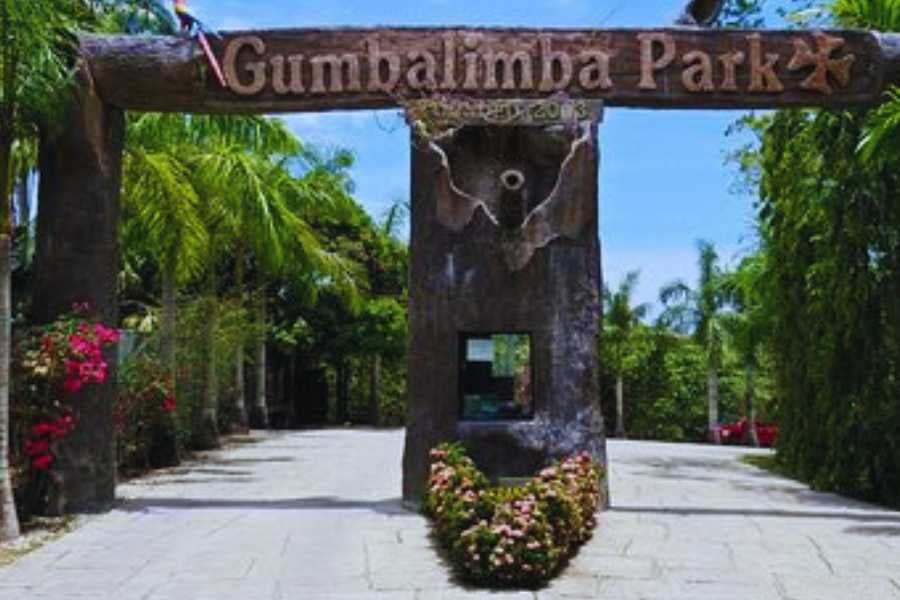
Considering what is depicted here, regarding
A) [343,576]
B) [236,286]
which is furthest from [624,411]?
[343,576]

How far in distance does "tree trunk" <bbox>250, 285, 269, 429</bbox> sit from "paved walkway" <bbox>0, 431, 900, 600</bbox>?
41.8 ft

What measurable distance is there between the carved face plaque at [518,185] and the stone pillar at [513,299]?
12mm

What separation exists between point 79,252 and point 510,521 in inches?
196

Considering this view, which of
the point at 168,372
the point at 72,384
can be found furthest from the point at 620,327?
the point at 72,384

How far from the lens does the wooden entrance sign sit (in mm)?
10359

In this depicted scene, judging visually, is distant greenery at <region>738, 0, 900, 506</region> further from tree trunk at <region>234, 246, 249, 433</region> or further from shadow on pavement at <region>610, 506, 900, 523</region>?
tree trunk at <region>234, 246, 249, 433</region>

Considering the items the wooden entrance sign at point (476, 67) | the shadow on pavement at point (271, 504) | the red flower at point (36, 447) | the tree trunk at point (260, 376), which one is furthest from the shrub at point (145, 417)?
the tree trunk at point (260, 376)

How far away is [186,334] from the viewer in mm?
19531

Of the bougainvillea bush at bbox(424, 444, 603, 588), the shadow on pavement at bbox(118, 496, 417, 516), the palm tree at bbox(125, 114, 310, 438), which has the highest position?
the palm tree at bbox(125, 114, 310, 438)

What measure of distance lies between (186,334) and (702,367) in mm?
23101

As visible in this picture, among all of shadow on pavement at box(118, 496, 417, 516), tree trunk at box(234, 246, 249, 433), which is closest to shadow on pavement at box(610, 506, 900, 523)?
shadow on pavement at box(118, 496, 417, 516)

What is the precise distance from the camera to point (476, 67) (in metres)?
10.4

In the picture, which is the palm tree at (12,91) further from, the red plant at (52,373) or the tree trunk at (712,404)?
the tree trunk at (712,404)

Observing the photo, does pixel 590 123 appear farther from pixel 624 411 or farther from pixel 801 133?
pixel 624 411
